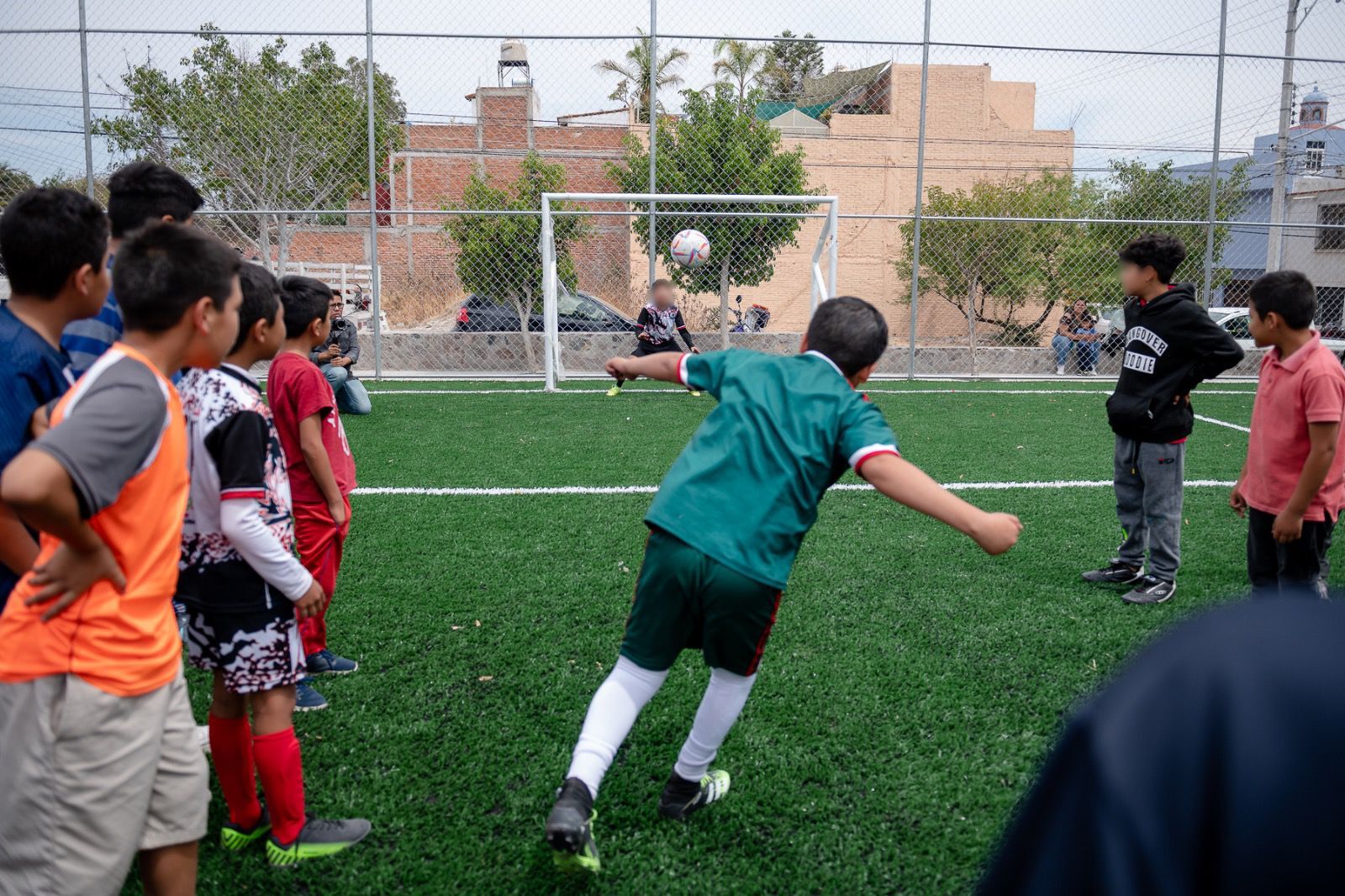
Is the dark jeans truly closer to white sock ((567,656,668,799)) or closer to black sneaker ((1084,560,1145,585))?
black sneaker ((1084,560,1145,585))

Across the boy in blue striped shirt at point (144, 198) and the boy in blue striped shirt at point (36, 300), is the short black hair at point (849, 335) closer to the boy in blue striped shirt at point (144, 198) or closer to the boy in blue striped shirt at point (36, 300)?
the boy in blue striped shirt at point (36, 300)

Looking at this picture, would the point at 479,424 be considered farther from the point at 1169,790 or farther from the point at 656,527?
the point at 1169,790

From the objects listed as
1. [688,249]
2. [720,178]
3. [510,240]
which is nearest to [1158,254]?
[688,249]

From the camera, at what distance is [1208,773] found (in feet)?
1.85

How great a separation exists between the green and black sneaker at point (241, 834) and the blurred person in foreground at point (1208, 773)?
2.65m

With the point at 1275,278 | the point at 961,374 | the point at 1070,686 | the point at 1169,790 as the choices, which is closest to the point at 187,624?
the point at 1169,790

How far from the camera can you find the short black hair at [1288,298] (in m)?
3.79

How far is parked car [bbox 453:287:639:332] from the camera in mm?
15648

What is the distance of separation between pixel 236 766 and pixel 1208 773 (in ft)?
8.92

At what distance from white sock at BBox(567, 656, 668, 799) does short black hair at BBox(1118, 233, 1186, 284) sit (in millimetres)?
3530

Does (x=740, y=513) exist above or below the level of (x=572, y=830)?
above

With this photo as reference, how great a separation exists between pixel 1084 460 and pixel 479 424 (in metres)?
5.77

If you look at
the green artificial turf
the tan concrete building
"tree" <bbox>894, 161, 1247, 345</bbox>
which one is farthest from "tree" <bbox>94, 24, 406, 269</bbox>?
the tan concrete building

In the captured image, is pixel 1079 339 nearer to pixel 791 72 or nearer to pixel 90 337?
pixel 90 337
